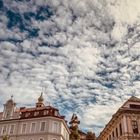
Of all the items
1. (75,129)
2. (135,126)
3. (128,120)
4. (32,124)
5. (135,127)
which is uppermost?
(75,129)

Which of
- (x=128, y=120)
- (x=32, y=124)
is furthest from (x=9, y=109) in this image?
(x=128, y=120)

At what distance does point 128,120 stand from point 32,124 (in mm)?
20720

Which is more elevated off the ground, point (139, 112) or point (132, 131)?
point (139, 112)

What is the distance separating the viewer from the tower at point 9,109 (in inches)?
2072

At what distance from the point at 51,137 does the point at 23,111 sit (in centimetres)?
1042

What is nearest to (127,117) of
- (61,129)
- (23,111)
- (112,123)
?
(112,123)

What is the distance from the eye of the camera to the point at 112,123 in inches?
1850

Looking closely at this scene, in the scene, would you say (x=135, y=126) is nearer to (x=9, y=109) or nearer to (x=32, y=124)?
(x=32, y=124)

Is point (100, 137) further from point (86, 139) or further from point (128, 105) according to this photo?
point (128, 105)

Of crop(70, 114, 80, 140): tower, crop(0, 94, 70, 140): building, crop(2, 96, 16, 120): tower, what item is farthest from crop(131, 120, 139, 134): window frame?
crop(70, 114, 80, 140): tower

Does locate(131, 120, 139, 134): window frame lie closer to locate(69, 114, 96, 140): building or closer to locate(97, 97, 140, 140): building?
locate(97, 97, 140, 140): building

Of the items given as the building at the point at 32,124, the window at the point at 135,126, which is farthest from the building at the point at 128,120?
the building at the point at 32,124

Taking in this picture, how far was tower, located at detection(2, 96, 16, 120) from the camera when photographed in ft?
173

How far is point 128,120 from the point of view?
132ft
